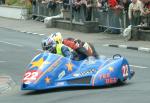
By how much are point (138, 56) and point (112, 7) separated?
8.44 meters

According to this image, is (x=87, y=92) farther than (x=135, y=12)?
No

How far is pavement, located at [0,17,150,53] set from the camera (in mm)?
25547

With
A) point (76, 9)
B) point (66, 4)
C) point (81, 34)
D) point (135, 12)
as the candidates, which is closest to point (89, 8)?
point (81, 34)

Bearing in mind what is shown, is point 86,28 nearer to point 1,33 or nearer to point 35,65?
point 1,33

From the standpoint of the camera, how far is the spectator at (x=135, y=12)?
2683cm

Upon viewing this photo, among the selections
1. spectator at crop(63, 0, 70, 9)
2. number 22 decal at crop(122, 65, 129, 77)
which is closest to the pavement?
spectator at crop(63, 0, 70, 9)

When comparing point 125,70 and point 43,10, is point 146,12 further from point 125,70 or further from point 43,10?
point 43,10

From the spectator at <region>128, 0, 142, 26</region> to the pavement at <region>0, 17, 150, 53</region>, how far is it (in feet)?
3.14

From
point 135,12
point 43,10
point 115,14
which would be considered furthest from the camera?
point 43,10

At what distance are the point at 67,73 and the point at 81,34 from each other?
1911 cm

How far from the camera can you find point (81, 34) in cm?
3247

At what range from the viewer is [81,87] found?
13.7m

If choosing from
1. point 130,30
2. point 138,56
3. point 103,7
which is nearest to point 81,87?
point 138,56

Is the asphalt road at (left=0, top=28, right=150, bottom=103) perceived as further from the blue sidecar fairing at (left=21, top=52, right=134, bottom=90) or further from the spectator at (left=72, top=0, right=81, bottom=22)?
the spectator at (left=72, top=0, right=81, bottom=22)
